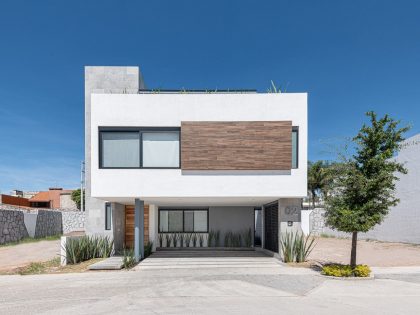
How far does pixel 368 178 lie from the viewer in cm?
1104

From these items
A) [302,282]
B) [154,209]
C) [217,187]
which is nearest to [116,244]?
[154,209]

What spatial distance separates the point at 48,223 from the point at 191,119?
24.5 meters

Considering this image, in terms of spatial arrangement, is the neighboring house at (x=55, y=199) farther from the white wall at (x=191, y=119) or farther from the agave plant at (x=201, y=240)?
the white wall at (x=191, y=119)

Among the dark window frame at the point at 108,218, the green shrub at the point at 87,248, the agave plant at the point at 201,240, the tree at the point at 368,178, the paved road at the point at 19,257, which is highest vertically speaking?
the tree at the point at 368,178

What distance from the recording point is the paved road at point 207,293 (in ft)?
24.9

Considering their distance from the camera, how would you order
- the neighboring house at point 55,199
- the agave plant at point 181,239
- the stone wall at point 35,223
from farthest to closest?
the neighboring house at point 55,199
the stone wall at point 35,223
the agave plant at point 181,239

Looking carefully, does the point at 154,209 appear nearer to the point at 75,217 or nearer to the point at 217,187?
the point at 217,187

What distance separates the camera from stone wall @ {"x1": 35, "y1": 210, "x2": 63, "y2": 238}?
29.3 meters

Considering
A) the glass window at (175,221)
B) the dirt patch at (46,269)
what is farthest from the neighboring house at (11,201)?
the dirt patch at (46,269)

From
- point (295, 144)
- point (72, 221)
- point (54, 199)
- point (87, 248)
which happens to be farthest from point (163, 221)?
point (54, 199)

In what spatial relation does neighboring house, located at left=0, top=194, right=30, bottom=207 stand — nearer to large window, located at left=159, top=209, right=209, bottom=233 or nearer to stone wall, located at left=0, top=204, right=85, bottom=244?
stone wall, located at left=0, top=204, right=85, bottom=244

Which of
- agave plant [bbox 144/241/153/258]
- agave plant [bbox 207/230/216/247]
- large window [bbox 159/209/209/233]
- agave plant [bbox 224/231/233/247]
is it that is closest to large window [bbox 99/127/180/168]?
agave plant [bbox 144/241/153/258]

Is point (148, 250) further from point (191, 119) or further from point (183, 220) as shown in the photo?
point (191, 119)

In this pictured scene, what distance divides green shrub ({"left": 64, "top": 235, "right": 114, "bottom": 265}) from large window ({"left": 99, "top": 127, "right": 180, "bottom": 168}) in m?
3.82
